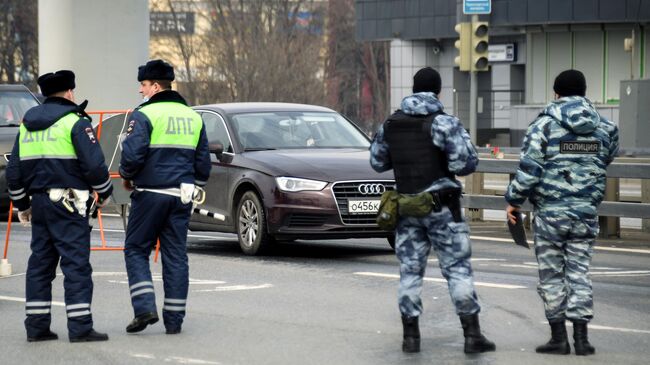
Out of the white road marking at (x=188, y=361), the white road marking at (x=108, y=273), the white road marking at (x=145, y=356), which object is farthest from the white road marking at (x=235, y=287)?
the white road marking at (x=188, y=361)

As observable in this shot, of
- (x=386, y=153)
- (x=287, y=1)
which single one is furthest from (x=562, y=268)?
(x=287, y=1)

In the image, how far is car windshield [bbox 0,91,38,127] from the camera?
70.8 feet

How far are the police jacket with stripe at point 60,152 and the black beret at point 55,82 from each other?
0.09 metres

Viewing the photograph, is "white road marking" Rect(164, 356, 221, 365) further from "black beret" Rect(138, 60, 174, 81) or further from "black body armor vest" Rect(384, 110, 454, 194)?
"black beret" Rect(138, 60, 174, 81)

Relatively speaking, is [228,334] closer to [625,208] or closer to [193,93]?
[625,208]

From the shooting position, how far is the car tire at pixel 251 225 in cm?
1497

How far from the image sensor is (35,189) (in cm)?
955

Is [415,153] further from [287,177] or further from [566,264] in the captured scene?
[287,177]

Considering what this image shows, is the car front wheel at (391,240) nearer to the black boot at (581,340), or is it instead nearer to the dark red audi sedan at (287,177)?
the dark red audi sedan at (287,177)

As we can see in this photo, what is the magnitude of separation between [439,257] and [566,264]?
76 cm

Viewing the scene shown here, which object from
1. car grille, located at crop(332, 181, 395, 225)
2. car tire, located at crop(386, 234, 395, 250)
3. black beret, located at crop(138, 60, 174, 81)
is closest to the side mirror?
car grille, located at crop(332, 181, 395, 225)

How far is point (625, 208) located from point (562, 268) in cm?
793

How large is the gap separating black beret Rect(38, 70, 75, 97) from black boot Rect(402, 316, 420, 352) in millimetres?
2613

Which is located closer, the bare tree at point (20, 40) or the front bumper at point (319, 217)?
the front bumper at point (319, 217)
